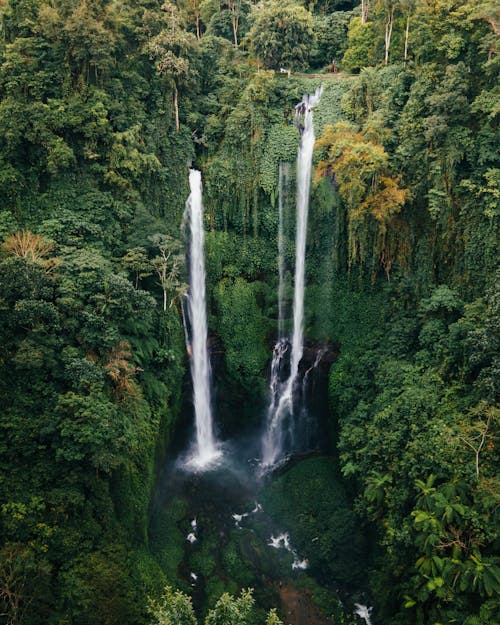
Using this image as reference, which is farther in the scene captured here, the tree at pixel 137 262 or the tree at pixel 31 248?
the tree at pixel 137 262

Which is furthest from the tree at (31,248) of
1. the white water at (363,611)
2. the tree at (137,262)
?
the white water at (363,611)

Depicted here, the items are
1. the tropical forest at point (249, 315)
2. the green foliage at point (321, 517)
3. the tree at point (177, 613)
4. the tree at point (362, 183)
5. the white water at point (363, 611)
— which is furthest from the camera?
the tree at point (362, 183)

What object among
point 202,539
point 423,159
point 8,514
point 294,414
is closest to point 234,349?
point 294,414

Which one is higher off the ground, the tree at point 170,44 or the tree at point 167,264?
the tree at point 170,44

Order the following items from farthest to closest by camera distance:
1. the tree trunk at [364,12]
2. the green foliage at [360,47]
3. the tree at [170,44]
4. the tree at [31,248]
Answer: the tree trunk at [364,12] → the green foliage at [360,47] → the tree at [170,44] → the tree at [31,248]

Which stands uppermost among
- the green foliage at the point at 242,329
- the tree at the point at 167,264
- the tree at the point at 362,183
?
the tree at the point at 362,183

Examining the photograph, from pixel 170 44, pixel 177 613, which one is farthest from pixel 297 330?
pixel 177 613

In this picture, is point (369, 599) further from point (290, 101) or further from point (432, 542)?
point (290, 101)

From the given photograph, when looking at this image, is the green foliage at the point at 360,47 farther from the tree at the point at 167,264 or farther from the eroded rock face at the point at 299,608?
the eroded rock face at the point at 299,608
